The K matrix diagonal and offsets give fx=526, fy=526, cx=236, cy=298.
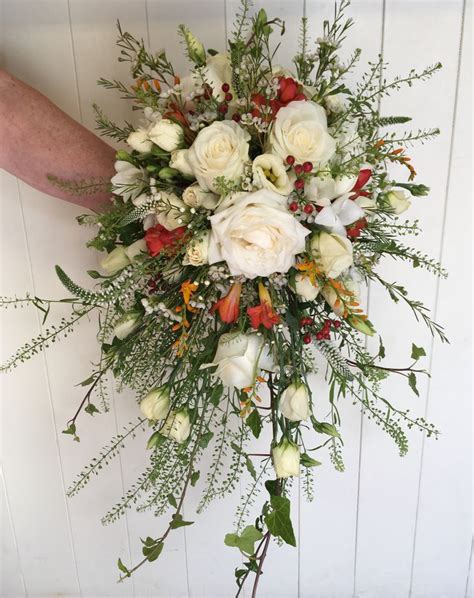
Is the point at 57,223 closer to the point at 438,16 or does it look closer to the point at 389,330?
the point at 389,330

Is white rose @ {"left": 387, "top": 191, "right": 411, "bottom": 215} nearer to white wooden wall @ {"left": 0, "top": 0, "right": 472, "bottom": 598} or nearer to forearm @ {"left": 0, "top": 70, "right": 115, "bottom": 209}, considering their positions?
white wooden wall @ {"left": 0, "top": 0, "right": 472, "bottom": 598}

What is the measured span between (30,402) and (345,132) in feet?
3.17

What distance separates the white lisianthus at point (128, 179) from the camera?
2.79 feet

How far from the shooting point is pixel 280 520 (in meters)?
0.96

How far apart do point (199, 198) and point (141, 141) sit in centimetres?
14

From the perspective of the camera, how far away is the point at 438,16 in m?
1.01

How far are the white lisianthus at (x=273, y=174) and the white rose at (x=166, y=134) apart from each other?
0.13 m

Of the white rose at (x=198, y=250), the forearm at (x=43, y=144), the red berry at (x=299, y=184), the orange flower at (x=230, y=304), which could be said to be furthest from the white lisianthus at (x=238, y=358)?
the forearm at (x=43, y=144)

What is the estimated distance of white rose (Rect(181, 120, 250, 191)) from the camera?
2.44 feet

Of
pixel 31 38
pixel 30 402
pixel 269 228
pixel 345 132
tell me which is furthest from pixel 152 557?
pixel 31 38

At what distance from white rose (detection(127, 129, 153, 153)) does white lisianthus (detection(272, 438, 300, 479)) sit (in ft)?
1.83

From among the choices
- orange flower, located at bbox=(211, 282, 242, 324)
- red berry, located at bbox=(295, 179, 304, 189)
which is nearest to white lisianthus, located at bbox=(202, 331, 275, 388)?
orange flower, located at bbox=(211, 282, 242, 324)

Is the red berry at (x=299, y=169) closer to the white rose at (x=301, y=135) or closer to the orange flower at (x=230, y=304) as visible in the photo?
the white rose at (x=301, y=135)

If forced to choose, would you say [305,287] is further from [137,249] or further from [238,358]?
[137,249]
